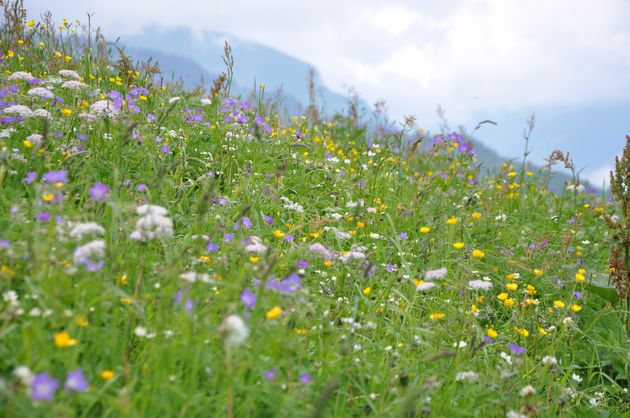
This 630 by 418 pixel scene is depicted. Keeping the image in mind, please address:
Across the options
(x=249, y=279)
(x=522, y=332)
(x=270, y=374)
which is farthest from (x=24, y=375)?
(x=522, y=332)

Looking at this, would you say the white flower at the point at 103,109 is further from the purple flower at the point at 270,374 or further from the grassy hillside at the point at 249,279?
the purple flower at the point at 270,374

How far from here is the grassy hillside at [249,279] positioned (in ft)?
7.08

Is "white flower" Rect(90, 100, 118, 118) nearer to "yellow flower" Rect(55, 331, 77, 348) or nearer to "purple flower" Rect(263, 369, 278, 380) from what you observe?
"yellow flower" Rect(55, 331, 77, 348)

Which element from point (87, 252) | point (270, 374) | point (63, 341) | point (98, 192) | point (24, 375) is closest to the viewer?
point (24, 375)

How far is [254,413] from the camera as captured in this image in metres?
2.20

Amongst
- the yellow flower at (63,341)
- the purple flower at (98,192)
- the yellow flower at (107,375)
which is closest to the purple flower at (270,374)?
the yellow flower at (107,375)

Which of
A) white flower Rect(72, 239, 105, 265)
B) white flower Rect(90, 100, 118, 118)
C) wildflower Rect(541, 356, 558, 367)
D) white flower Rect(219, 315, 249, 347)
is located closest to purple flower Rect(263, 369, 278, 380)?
white flower Rect(219, 315, 249, 347)

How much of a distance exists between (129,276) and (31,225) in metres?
0.51

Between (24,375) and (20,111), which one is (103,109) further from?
(24,375)

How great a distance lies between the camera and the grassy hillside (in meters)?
2.16

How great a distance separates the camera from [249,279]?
295cm

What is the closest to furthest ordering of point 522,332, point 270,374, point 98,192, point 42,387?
point 42,387 → point 270,374 → point 98,192 → point 522,332

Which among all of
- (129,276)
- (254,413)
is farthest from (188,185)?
(254,413)

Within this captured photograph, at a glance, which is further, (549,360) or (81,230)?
(549,360)
